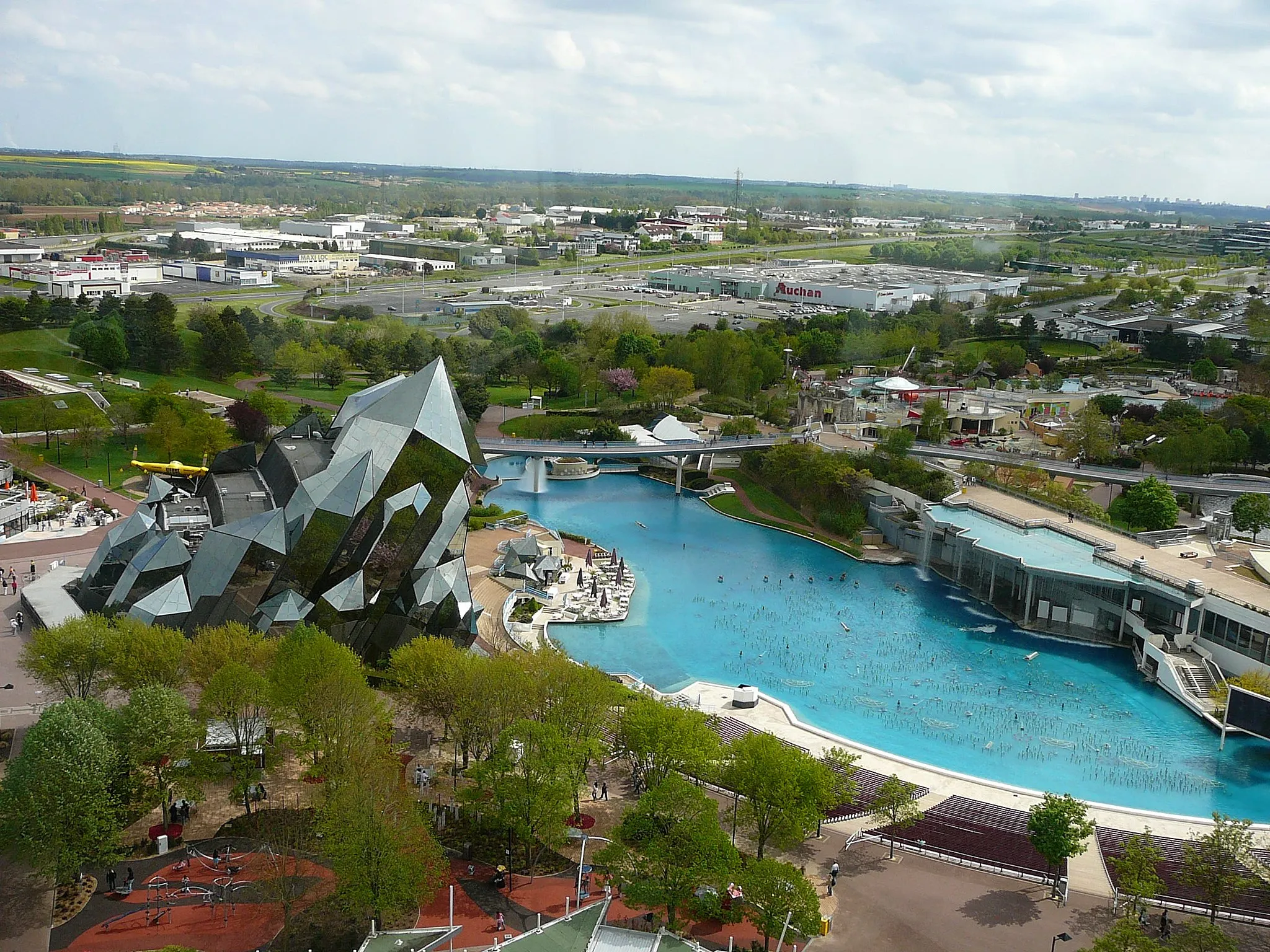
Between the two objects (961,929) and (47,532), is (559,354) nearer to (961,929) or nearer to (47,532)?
(47,532)

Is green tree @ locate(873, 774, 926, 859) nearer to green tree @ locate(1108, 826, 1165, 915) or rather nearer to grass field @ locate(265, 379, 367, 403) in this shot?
green tree @ locate(1108, 826, 1165, 915)

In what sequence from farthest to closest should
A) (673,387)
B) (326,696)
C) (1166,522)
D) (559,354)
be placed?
1. (559,354)
2. (673,387)
3. (1166,522)
4. (326,696)

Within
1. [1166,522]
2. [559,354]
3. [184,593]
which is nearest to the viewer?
[184,593]

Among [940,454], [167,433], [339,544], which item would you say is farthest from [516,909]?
[940,454]

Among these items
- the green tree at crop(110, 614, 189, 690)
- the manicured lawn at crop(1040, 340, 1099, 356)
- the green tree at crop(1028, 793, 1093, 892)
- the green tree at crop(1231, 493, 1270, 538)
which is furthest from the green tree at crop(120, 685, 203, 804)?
the manicured lawn at crop(1040, 340, 1099, 356)

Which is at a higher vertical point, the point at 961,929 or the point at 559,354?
the point at 559,354

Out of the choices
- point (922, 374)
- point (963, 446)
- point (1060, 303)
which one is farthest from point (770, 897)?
point (1060, 303)
